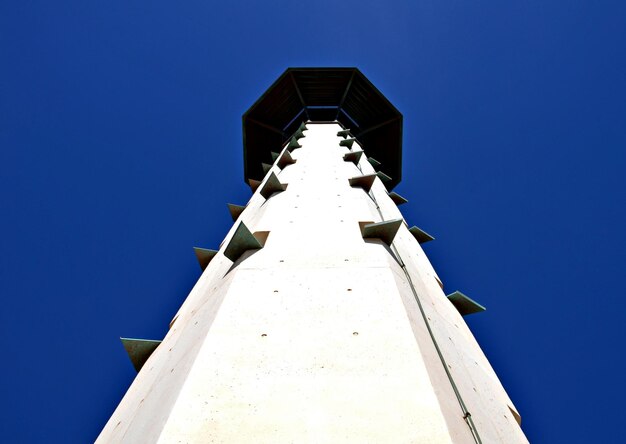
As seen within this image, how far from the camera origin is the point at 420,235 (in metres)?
13.4

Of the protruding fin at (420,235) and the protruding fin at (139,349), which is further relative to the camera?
the protruding fin at (420,235)

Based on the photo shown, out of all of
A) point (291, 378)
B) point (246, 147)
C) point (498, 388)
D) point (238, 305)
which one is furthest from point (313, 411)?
point (246, 147)

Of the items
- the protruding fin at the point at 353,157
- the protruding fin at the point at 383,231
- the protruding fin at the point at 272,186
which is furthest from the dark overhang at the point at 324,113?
the protruding fin at the point at 383,231

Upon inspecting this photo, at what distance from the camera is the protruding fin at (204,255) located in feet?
35.1

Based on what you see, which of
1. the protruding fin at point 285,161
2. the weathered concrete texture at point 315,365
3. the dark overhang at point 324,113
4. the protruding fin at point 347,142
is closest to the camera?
the weathered concrete texture at point 315,365

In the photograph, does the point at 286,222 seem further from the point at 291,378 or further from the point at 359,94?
the point at 359,94

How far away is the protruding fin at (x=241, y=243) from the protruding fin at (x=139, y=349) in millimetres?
1945

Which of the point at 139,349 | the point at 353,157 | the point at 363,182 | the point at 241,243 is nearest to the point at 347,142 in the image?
the point at 353,157

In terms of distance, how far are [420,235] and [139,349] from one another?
8000mm

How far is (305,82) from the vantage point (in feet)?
87.6

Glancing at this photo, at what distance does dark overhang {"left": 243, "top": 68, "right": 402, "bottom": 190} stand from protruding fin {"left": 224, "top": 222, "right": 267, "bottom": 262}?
19.1m

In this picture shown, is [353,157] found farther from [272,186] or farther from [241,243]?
[241,243]

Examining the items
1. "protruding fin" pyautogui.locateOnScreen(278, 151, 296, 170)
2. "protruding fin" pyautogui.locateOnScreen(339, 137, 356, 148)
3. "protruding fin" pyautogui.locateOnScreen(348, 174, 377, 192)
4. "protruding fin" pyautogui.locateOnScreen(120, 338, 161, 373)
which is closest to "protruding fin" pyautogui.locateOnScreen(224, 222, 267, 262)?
"protruding fin" pyautogui.locateOnScreen(120, 338, 161, 373)

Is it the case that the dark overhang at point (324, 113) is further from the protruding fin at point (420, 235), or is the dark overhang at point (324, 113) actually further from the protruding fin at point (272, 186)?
the protruding fin at point (272, 186)
